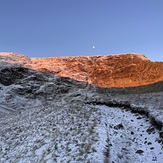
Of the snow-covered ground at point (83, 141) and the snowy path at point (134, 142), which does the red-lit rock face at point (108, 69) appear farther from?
the snow-covered ground at point (83, 141)

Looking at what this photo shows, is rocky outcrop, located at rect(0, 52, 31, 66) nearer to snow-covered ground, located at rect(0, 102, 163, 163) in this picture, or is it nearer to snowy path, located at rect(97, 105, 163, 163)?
snow-covered ground, located at rect(0, 102, 163, 163)

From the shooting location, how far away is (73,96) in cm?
3378

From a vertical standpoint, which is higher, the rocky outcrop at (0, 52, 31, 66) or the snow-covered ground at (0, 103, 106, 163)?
the rocky outcrop at (0, 52, 31, 66)

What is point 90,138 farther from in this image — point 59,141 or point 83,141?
point 59,141

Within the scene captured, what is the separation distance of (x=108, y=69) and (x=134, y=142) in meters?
41.6

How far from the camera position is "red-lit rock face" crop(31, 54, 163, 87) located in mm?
45531

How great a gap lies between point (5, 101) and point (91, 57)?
1121 inches

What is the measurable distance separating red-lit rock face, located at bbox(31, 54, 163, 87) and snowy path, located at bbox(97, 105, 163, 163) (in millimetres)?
30738

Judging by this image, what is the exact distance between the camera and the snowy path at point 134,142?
8867 mm

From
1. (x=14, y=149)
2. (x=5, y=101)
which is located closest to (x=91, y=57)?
(x=5, y=101)

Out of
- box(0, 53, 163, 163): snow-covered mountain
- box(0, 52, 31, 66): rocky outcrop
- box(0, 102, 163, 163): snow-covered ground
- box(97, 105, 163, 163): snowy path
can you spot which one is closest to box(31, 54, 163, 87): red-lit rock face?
box(0, 52, 31, 66): rocky outcrop

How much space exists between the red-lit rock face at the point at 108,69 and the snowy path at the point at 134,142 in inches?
1210

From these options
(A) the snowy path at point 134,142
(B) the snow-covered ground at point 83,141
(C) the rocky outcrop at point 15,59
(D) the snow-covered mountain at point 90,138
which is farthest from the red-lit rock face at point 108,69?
(B) the snow-covered ground at point 83,141

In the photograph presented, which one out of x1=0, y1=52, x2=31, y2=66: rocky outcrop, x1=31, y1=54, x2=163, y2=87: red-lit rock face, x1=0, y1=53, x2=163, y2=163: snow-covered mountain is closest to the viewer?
x1=0, y1=53, x2=163, y2=163: snow-covered mountain
